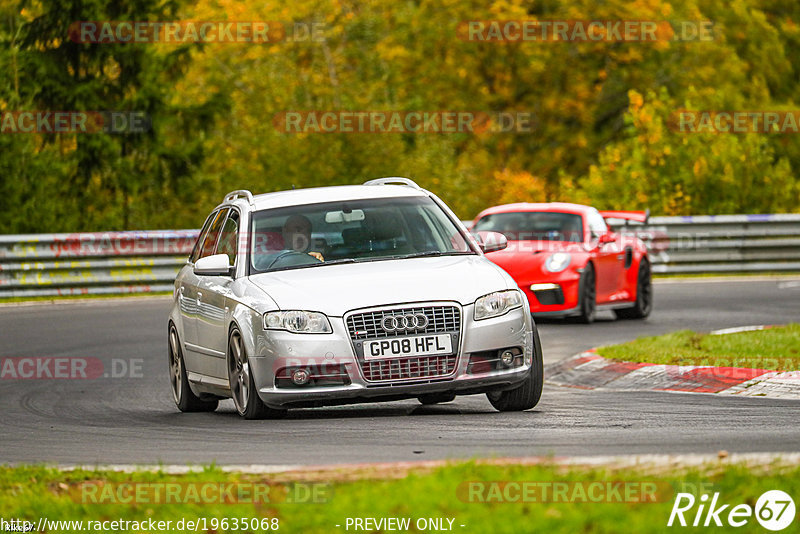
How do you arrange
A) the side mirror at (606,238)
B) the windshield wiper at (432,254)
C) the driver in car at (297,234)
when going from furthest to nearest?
the side mirror at (606,238)
the driver in car at (297,234)
the windshield wiper at (432,254)

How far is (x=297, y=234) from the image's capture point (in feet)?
36.3

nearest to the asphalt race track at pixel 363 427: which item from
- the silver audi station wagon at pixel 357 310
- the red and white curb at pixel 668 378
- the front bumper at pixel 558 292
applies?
the silver audi station wagon at pixel 357 310

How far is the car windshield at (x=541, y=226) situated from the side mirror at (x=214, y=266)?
9.66 metres

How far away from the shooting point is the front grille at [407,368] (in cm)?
979

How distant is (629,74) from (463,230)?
47331mm

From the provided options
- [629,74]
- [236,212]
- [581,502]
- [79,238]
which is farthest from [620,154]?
[581,502]

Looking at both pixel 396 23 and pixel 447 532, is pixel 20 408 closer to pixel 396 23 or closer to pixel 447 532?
pixel 447 532

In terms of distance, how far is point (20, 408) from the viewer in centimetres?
1226

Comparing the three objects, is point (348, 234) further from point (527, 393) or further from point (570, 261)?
point (570, 261)

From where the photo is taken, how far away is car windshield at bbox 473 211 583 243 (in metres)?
20.2

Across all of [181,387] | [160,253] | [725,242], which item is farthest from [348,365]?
[725,242]

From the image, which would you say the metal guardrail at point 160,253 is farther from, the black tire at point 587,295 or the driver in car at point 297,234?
the driver in car at point 297,234

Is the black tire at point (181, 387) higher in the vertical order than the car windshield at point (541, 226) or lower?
lower

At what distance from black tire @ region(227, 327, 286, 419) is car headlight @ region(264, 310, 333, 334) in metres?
0.43
